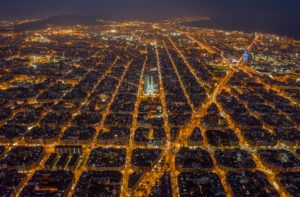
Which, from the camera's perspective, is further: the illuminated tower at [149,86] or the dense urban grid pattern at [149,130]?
the illuminated tower at [149,86]

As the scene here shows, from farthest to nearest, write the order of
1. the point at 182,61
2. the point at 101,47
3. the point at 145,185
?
the point at 101,47
the point at 182,61
the point at 145,185

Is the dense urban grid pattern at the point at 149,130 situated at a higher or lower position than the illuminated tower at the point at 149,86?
lower

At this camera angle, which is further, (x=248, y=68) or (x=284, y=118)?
(x=248, y=68)

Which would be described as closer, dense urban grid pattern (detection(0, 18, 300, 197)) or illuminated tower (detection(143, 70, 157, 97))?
dense urban grid pattern (detection(0, 18, 300, 197))

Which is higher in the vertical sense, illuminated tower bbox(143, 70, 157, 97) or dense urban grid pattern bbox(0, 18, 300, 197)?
illuminated tower bbox(143, 70, 157, 97)

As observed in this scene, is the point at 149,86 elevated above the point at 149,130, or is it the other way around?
the point at 149,86

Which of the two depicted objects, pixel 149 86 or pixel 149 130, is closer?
pixel 149 130

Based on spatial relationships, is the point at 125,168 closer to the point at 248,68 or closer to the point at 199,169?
the point at 199,169

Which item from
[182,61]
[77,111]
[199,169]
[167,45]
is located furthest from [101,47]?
[199,169]
